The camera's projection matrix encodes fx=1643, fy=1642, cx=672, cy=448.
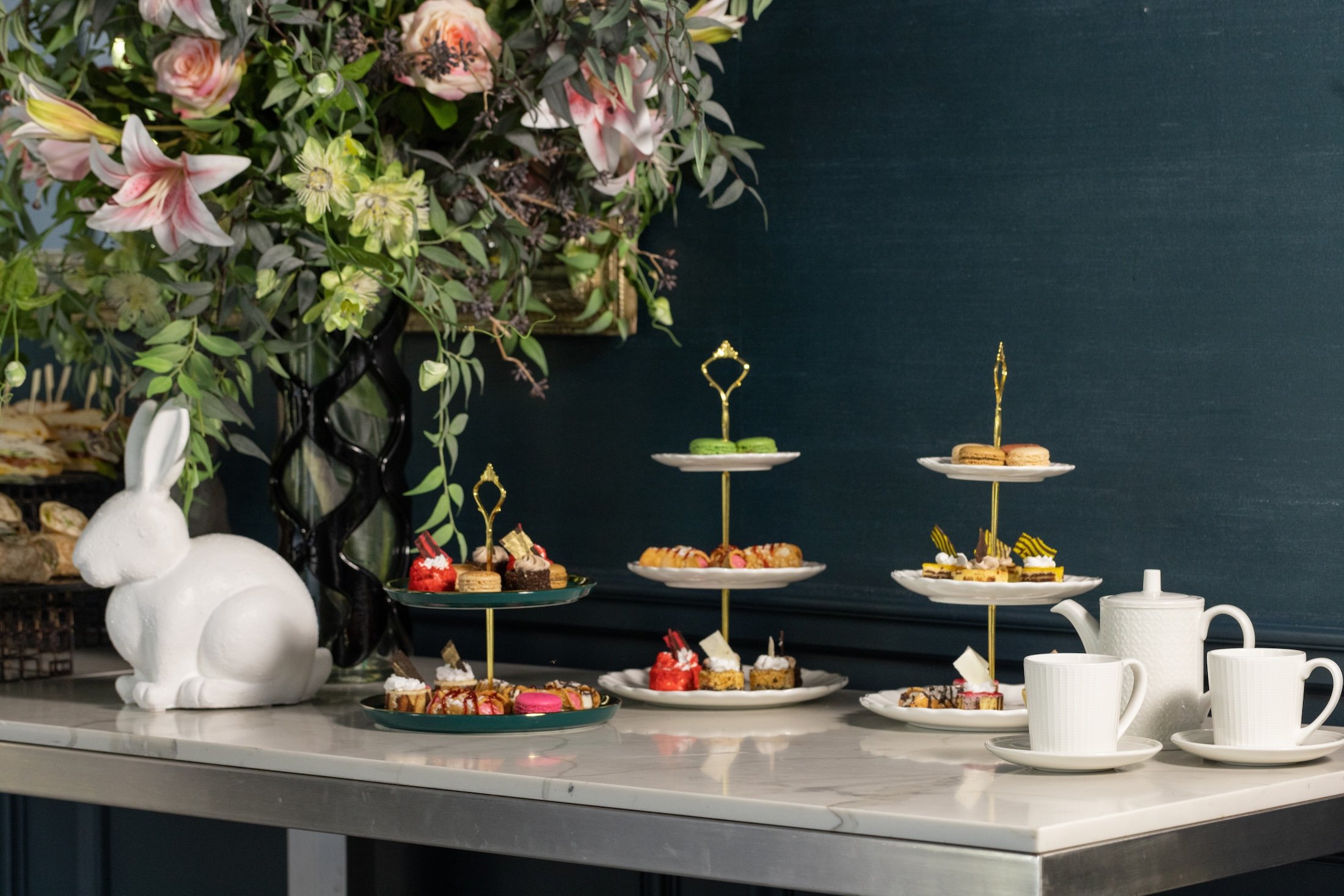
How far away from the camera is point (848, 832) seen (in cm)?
110

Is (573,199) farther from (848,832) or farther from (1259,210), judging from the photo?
(848,832)

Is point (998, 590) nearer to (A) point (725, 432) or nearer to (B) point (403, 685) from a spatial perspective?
(A) point (725, 432)

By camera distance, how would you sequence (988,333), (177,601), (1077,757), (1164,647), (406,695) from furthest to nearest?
1. (988,333)
2. (177,601)
3. (406,695)
4. (1164,647)
5. (1077,757)

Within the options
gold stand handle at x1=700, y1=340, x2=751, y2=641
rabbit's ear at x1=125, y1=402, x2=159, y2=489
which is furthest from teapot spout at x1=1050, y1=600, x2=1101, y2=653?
rabbit's ear at x1=125, y1=402, x2=159, y2=489

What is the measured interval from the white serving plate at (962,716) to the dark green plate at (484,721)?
27 centimetres

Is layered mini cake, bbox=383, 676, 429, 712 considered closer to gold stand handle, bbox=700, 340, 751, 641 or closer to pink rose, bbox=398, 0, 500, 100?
gold stand handle, bbox=700, 340, 751, 641

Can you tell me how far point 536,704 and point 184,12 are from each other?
692mm

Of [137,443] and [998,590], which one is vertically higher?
[137,443]

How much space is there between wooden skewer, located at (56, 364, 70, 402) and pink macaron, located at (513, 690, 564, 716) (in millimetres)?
777

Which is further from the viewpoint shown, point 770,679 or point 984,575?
point 770,679

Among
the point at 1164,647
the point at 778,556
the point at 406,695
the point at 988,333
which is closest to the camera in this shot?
the point at 1164,647

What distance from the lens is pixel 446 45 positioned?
1.56 metres

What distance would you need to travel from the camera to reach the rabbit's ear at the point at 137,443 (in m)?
1.59

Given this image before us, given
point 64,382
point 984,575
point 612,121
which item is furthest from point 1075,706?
point 64,382
